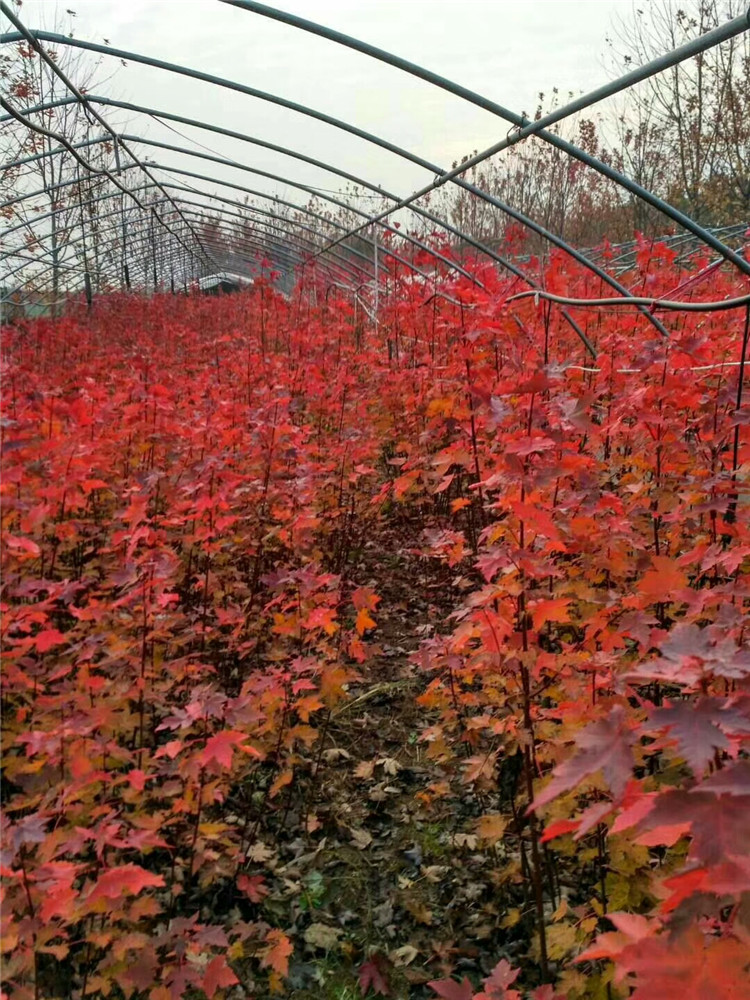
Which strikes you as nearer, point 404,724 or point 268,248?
Answer: point 404,724

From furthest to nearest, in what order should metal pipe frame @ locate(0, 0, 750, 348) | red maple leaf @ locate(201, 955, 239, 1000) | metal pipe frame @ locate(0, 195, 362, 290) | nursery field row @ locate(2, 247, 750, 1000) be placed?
metal pipe frame @ locate(0, 195, 362, 290)
metal pipe frame @ locate(0, 0, 750, 348)
red maple leaf @ locate(201, 955, 239, 1000)
nursery field row @ locate(2, 247, 750, 1000)

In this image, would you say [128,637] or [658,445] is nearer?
[658,445]

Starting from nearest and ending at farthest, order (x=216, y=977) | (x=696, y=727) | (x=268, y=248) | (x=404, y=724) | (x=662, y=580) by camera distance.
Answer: (x=696, y=727), (x=662, y=580), (x=216, y=977), (x=404, y=724), (x=268, y=248)

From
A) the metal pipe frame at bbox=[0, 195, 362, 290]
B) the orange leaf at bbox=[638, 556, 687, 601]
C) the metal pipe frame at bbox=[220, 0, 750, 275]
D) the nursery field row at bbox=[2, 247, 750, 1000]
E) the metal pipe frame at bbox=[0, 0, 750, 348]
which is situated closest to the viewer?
the nursery field row at bbox=[2, 247, 750, 1000]

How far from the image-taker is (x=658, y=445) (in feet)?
7.57

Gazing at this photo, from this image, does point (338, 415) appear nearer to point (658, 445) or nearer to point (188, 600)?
point (188, 600)

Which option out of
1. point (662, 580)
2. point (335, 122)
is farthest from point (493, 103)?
point (662, 580)

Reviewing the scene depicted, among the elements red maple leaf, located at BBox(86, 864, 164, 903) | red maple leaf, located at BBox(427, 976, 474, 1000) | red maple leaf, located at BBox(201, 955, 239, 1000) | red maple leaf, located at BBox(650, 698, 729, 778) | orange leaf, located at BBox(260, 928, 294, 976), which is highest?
red maple leaf, located at BBox(650, 698, 729, 778)

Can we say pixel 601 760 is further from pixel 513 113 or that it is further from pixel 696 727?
pixel 513 113

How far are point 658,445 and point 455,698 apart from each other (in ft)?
3.76

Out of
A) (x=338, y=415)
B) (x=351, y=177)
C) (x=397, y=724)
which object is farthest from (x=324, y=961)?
(x=351, y=177)

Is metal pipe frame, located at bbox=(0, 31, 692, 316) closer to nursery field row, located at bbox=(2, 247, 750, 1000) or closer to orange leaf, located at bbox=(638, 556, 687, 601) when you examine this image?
nursery field row, located at bbox=(2, 247, 750, 1000)

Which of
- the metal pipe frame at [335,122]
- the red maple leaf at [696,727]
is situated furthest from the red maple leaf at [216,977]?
the metal pipe frame at [335,122]

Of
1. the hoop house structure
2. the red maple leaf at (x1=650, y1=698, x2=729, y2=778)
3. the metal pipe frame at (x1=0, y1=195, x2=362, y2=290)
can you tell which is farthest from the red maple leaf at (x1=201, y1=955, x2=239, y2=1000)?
the metal pipe frame at (x1=0, y1=195, x2=362, y2=290)
